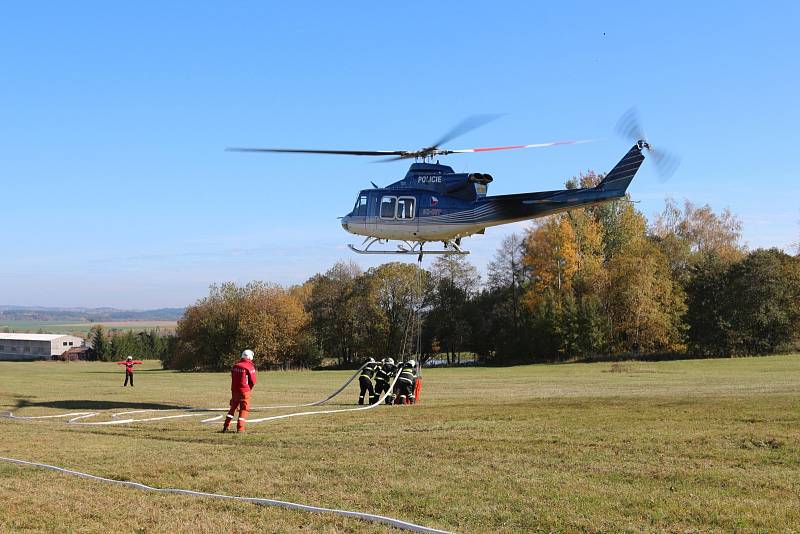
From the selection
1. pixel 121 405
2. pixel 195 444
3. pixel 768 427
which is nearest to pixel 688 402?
pixel 768 427

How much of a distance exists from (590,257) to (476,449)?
60.6m

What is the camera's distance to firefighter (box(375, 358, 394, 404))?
77.5ft

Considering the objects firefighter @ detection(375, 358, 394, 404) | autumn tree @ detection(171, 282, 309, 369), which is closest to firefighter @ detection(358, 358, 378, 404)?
firefighter @ detection(375, 358, 394, 404)

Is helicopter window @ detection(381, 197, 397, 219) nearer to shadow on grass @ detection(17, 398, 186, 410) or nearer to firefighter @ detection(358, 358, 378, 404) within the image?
firefighter @ detection(358, 358, 378, 404)

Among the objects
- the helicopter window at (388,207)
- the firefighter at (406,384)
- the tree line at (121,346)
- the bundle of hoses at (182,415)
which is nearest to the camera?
the bundle of hoses at (182,415)

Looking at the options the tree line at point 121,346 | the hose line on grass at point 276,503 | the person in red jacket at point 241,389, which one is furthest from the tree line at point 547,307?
the hose line on grass at point 276,503

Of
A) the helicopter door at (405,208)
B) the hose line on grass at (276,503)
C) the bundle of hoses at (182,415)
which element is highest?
the helicopter door at (405,208)

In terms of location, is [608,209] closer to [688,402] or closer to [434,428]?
[688,402]

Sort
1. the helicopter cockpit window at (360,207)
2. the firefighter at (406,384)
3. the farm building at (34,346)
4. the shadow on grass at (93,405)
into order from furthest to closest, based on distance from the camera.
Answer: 1. the farm building at (34,346)
2. the helicopter cockpit window at (360,207)
3. the shadow on grass at (93,405)
4. the firefighter at (406,384)

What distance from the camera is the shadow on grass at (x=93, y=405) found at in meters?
23.4

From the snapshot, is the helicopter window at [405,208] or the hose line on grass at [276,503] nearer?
the hose line on grass at [276,503]

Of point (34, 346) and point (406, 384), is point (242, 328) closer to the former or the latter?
point (406, 384)

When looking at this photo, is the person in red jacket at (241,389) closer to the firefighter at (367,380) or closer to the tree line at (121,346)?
the firefighter at (367,380)

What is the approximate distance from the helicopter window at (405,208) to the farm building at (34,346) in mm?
120589
